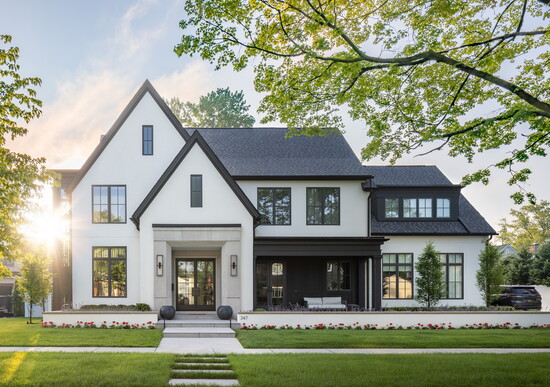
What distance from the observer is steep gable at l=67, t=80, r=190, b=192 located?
21.8 m

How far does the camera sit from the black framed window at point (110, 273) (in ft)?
70.2

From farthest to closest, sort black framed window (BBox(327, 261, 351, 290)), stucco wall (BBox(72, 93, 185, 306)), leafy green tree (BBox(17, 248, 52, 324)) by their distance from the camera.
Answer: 1. black framed window (BBox(327, 261, 351, 290))
2. leafy green tree (BBox(17, 248, 52, 324))
3. stucco wall (BBox(72, 93, 185, 306))

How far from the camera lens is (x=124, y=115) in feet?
71.7

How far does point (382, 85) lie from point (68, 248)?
16110 mm

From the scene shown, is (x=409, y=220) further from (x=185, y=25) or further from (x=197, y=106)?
(x=197, y=106)

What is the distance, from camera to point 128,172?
22.0 metres

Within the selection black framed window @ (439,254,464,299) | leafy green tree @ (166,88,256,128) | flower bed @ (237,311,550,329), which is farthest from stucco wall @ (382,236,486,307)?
leafy green tree @ (166,88,256,128)

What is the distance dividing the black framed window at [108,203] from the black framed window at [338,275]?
10155 mm

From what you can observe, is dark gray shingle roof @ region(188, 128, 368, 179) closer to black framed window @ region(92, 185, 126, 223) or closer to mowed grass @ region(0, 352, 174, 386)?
black framed window @ region(92, 185, 126, 223)

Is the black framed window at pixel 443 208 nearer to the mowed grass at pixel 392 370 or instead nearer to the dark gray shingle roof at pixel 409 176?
the dark gray shingle roof at pixel 409 176

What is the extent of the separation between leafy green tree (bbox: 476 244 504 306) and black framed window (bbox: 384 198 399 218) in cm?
465

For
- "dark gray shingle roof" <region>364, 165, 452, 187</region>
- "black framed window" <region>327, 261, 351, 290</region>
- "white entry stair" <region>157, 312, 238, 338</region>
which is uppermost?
"dark gray shingle roof" <region>364, 165, 452, 187</region>

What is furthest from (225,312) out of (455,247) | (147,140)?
(455,247)

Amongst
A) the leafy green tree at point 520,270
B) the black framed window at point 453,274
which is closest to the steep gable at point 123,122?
the black framed window at point 453,274
